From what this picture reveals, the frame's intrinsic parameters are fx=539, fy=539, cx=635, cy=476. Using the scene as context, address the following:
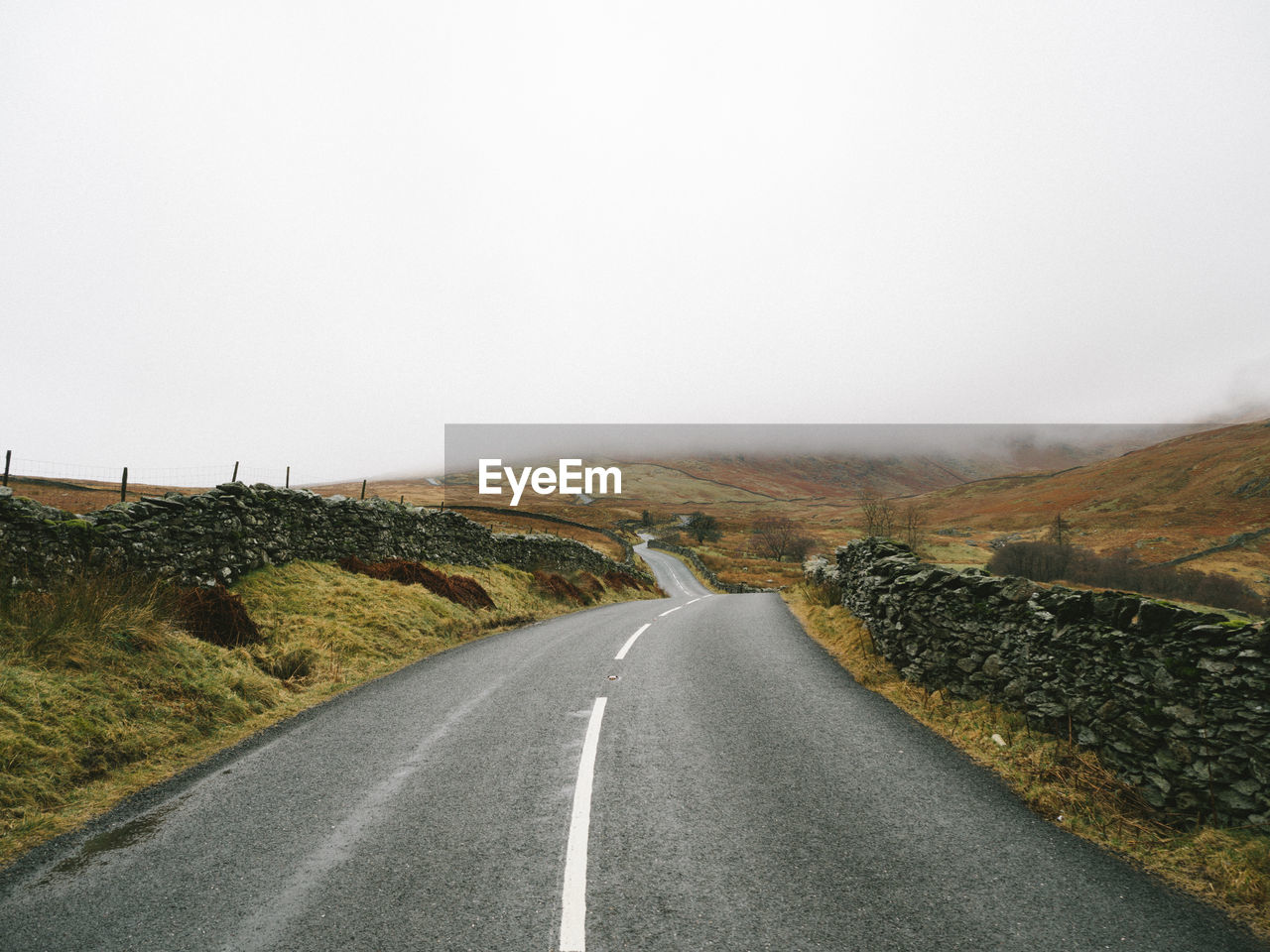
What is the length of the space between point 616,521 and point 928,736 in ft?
375

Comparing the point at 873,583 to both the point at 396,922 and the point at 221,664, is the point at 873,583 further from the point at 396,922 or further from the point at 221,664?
the point at 221,664

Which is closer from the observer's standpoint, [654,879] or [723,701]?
[654,879]

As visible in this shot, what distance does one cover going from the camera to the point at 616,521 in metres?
120

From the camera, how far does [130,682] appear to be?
6.68 m

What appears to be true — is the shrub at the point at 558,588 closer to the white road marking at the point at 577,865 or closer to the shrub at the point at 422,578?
the shrub at the point at 422,578

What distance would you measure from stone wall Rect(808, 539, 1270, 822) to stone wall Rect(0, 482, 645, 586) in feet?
43.2

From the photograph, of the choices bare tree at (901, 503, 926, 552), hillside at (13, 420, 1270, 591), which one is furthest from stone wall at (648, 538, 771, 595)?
bare tree at (901, 503, 926, 552)

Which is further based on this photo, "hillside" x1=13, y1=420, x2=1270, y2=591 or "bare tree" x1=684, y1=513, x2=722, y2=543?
"bare tree" x1=684, y1=513, x2=722, y2=543

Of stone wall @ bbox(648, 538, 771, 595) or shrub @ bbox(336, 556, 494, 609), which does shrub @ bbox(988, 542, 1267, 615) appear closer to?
stone wall @ bbox(648, 538, 771, 595)

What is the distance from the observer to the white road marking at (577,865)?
3.15m

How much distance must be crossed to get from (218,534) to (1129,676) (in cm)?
1453

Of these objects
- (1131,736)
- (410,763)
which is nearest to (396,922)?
(410,763)

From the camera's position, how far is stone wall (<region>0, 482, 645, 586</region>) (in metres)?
7.75

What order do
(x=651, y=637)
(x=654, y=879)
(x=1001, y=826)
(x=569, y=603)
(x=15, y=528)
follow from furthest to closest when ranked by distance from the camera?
(x=569, y=603), (x=651, y=637), (x=15, y=528), (x=1001, y=826), (x=654, y=879)
